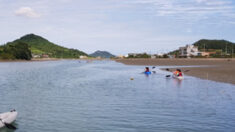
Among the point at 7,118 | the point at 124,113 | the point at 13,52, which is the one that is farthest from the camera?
the point at 13,52

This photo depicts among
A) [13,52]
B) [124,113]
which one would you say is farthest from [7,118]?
[13,52]

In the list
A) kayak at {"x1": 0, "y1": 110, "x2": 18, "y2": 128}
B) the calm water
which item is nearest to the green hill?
the calm water

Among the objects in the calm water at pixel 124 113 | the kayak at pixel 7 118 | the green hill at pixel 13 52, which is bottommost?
the calm water at pixel 124 113

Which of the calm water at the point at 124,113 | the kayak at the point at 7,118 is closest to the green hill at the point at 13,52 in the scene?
the calm water at the point at 124,113

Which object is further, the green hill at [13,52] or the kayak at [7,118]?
the green hill at [13,52]

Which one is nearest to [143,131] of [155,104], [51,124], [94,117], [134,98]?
[94,117]

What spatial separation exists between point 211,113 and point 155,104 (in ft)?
15.5

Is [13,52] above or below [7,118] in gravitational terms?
above

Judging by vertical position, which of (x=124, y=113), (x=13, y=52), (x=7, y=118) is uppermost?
(x=13, y=52)

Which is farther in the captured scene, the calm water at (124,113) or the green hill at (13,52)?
the green hill at (13,52)

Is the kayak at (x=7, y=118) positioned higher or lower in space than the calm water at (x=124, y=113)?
higher

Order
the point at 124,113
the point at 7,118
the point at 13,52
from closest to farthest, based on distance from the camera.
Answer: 1. the point at 7,118
2. the point at 124,113
3. the point at 13,52

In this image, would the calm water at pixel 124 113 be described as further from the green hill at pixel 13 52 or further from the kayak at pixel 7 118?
the green hill at pixel 13 52

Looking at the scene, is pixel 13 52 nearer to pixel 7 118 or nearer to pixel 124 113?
pixel 124 113
